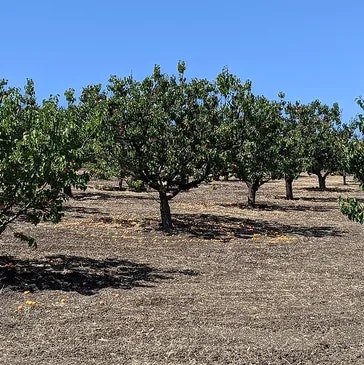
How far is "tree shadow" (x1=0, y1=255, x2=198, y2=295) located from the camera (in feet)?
34.4

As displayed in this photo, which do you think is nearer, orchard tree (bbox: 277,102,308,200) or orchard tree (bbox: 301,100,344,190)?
orchard tree (bbox: 277,102,308,200)

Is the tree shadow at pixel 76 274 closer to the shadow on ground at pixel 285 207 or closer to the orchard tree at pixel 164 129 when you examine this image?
the orchard tree at pixel 164 129

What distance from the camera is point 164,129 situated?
17.8 m

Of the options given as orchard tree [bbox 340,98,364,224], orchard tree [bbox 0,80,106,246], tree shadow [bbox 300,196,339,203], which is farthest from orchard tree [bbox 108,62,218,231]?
tree shadow [bbox 300,196,339,203]

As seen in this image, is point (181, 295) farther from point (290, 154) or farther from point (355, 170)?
point (290, 154)

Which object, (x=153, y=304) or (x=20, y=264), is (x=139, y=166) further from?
(x=153, y=304)

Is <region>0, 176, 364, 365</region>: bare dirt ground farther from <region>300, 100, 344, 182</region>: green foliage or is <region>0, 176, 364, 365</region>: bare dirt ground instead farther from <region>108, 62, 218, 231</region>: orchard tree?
<region>300, 100, 344, 182</region>: green foliage

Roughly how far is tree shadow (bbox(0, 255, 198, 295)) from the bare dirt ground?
0.02 meters

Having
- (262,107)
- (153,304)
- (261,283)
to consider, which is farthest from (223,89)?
(153,304)

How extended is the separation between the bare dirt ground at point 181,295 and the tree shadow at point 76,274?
0.08 feet

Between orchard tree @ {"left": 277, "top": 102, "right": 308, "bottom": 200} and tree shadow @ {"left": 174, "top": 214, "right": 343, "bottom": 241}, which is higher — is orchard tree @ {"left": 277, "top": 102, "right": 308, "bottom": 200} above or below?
above

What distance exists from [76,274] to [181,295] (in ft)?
9.12

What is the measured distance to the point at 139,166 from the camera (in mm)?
18344

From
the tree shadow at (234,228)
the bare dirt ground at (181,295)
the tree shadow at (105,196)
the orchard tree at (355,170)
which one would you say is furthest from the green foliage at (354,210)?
the tree shadow at (105,196)
